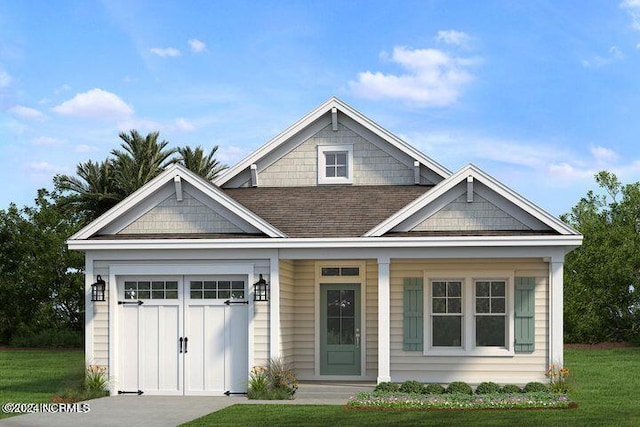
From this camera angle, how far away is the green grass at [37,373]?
20469 mm

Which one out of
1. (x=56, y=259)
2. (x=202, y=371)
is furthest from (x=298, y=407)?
(x=56, y=259)

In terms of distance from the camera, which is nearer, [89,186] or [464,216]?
[464,216]

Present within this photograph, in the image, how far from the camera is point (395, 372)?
20.1 meters

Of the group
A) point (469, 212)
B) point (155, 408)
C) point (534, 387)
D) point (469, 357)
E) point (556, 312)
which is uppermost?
point (469, 212)

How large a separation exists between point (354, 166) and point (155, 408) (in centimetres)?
879

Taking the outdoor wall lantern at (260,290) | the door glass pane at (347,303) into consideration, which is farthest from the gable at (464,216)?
the outdoor wall lantern at (260,290)

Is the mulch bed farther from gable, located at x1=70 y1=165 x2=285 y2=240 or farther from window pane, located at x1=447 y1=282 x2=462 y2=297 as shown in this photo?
gable, located at x1=70 y1=165 x2=285 y2=240

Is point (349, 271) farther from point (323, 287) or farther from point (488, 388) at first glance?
point (488, 388)

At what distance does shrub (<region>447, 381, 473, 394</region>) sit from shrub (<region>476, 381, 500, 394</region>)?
182 mm

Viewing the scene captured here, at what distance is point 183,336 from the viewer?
19047 millimetres

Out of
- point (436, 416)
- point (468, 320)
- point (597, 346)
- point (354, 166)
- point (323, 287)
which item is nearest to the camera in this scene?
point (436, 416)

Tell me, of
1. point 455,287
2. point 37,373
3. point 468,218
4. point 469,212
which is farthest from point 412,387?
point 37,373

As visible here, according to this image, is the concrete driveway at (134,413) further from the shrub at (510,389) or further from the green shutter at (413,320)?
the shrub at (510,389)

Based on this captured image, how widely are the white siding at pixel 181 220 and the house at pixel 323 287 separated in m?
0.03
